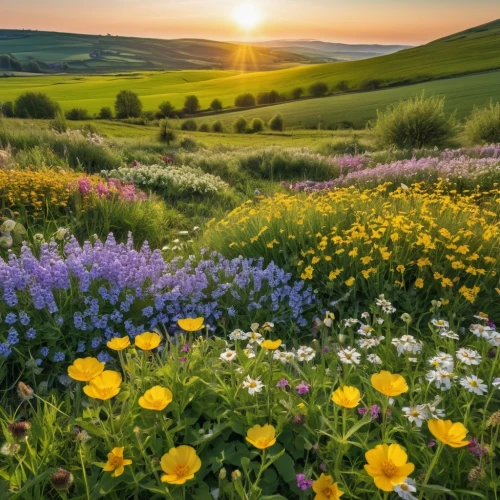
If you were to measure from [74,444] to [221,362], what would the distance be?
0.84 m

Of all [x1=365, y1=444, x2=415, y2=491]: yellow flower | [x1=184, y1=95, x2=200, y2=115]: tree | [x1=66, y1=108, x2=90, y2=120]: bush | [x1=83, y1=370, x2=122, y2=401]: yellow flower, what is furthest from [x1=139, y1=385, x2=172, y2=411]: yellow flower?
[x1=184, y1=95, x2=200, y2=115]: tree

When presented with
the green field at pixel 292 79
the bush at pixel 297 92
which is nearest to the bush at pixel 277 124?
the green field at pixel 292 79

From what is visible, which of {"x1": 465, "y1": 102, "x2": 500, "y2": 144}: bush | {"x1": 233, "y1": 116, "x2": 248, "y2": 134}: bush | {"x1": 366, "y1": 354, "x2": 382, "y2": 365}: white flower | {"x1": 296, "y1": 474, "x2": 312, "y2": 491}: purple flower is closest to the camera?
{"x1": 296, "y1": 474, "x2": 312, "y2": 491}: purple flower

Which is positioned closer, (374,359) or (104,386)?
(104,386)

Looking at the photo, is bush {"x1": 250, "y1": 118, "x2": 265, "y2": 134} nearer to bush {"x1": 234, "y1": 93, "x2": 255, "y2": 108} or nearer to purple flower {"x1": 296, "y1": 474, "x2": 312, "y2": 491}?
bush {"x1": 234, "y1": 93, "x2": 255, "y2": 108}

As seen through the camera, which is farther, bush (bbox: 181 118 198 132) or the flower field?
bush (bbox: 181 118 198 132)

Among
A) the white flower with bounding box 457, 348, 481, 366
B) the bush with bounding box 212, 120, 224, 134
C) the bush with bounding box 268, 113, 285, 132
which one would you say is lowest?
the bush with bounding box 212, 120, 224, 134

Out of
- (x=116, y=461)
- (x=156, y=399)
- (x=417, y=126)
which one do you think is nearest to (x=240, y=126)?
(x=417, y=126)

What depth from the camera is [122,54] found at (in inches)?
4692

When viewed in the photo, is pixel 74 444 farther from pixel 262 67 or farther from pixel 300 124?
pixel 262 67

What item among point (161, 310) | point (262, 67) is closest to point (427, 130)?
point (161, 310)

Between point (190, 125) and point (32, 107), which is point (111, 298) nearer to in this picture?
point (32, 107)

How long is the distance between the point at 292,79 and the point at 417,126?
190 ft

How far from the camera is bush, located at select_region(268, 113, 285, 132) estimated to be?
40.8 meters
